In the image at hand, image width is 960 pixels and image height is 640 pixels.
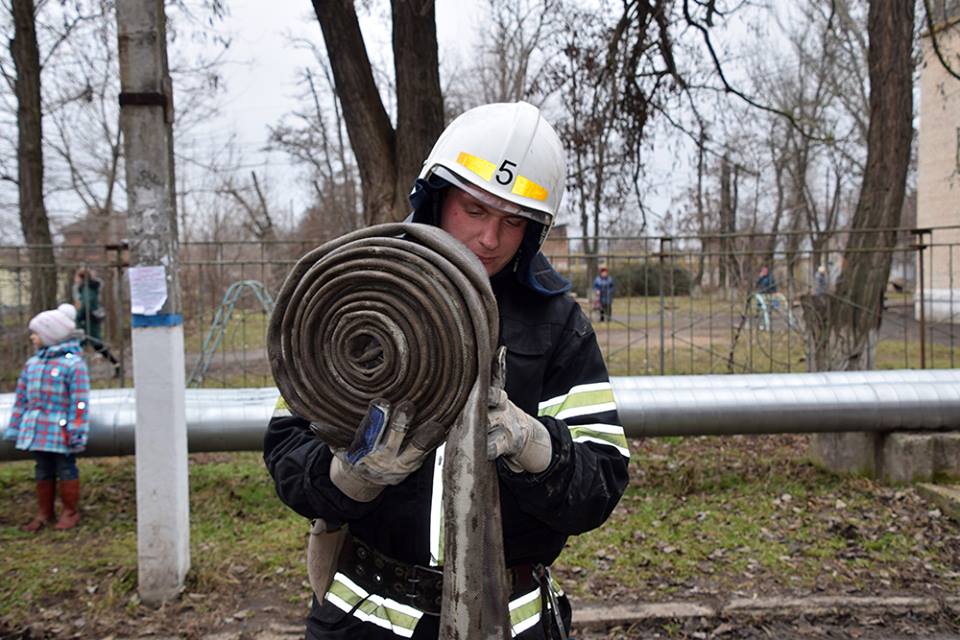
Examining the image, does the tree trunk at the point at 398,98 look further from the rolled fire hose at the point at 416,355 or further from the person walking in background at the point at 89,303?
the person walking in background at the point at 89,303

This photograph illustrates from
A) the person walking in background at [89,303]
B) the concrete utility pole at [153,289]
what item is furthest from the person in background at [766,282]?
the person walking in background at [89,303]

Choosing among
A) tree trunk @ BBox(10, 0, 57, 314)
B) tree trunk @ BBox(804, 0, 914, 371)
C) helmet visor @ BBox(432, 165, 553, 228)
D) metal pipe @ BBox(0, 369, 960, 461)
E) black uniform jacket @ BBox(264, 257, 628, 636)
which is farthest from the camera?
tree trunk @ BBox(10, 0, 57, 314)

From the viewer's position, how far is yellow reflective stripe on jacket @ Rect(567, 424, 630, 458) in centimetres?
185

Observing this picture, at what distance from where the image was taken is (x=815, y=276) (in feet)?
30.4

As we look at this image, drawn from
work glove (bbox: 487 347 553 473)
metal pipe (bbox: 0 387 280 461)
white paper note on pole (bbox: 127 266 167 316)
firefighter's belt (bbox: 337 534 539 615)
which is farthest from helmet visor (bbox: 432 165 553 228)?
metal pipe (bbox: 0 387 280 461)

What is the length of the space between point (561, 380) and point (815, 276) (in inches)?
325

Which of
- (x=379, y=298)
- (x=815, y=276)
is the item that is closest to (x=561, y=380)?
(x=379, y=298)

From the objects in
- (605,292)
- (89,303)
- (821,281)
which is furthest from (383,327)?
(89,303)

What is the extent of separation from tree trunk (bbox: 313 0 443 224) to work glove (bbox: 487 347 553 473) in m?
4.95

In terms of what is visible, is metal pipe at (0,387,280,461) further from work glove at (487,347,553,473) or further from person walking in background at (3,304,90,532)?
work glove at (487,347,553,473)

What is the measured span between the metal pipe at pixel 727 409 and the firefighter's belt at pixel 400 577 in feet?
13.3

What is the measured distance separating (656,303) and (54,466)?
7.07 meters

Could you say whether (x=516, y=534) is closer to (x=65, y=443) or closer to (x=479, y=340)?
(x=479, y=340)

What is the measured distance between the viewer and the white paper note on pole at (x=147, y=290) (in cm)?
429
